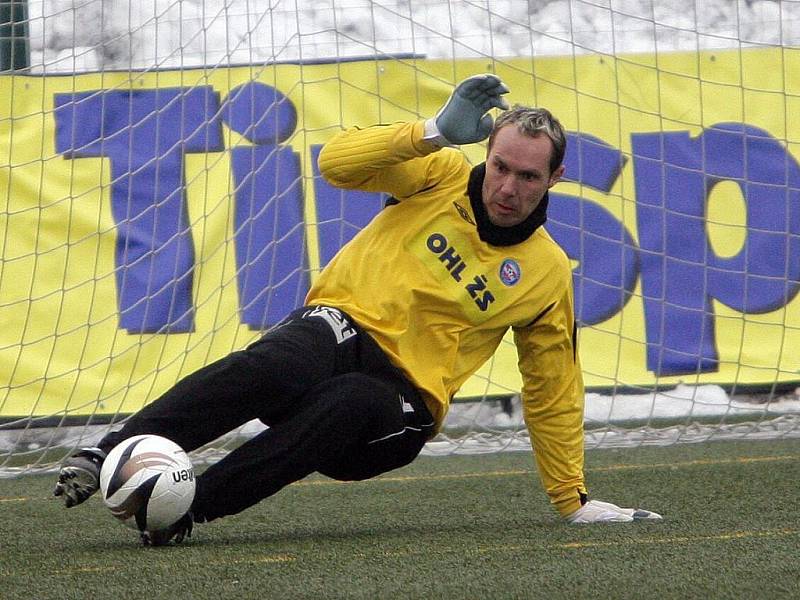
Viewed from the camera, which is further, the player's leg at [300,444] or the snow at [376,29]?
the snow at [376,29]

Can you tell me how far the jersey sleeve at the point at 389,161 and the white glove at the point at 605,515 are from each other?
0.91m

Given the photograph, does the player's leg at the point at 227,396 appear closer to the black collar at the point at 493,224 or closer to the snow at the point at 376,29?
the black collar at the point at 493,224

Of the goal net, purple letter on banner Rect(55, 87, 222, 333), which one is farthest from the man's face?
purple letter on banner Rect(55, 87, 222, 333)

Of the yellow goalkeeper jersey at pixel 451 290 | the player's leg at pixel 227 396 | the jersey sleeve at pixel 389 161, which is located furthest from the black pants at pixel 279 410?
the jersey sleeve at pixel 389 161

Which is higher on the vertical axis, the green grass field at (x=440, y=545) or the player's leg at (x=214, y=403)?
the player's leg at (x=214, y=403)

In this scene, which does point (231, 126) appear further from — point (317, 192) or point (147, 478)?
point (147, 478)

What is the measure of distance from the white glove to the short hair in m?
0.86

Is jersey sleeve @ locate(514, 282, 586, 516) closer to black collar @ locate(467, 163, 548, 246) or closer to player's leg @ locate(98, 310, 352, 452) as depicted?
black collar @ locate(467, 163, 548, 246)

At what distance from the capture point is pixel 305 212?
6.26 m

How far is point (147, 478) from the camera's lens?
119 inches

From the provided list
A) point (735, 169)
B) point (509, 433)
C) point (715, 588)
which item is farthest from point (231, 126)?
point (715, 588)

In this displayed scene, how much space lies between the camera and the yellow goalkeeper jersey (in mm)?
3473

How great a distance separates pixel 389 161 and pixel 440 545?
0.90 m

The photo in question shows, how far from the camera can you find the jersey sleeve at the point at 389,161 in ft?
10.9
